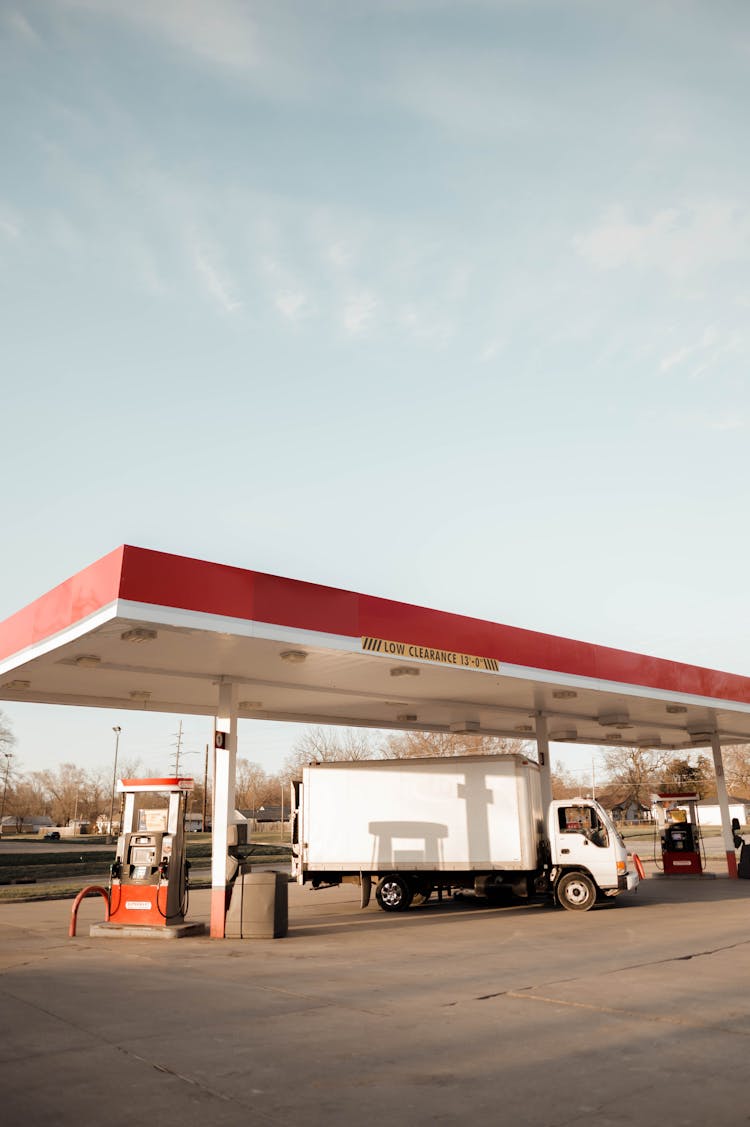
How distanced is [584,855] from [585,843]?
271mm

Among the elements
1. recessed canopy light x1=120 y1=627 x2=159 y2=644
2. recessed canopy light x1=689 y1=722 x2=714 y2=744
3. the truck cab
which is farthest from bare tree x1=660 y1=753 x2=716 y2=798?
recessed canopy light x1=120 y1=627 x2=159 y2=644

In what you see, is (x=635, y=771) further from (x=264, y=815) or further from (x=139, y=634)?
(x=139, y=634)

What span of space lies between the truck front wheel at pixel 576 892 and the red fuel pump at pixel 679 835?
11.1 meters

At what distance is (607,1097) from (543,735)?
17129 mm

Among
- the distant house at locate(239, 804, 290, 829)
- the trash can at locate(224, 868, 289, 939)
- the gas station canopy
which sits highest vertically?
the distant house at locate(239, 804, 290, 829)

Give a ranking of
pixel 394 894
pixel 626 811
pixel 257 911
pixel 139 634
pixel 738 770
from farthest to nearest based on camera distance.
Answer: pixel 626 811
pixel 738 770
pixel 394 894
pixel 257 911
pixel 139 634

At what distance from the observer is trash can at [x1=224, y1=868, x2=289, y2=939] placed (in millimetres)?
15047

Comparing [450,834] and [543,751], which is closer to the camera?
[450,834]

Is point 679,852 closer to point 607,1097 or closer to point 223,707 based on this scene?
point 223,707

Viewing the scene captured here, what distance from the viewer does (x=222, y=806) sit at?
50.8ft

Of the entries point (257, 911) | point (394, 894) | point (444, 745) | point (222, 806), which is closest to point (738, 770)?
point (444, 745)

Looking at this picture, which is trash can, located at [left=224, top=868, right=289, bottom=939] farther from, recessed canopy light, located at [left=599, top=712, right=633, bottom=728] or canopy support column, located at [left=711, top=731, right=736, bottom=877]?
canopy support column, located at [left=711, top=731, right=736, bottom=877]

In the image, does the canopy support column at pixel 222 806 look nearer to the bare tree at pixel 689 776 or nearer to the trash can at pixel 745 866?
the trash can at pixel 745 866

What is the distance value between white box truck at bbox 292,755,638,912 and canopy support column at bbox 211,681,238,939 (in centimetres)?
448
